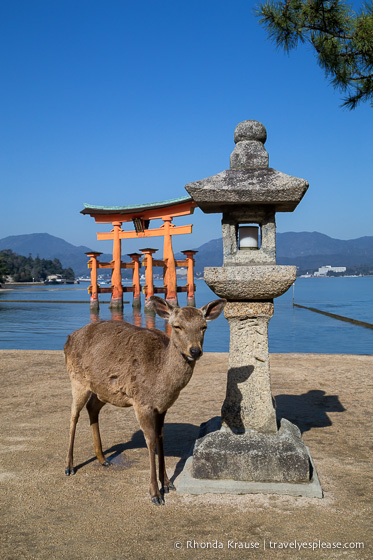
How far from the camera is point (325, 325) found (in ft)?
79.6

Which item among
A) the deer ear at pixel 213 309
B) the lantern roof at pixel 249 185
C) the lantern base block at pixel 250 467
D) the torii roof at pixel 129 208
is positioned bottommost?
the lantern base block at pixel 250 467

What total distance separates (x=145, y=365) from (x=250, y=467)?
3.95 ft

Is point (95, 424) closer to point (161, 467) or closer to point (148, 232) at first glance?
point (161, 467)

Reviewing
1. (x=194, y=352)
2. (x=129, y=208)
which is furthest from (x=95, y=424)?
(x=129, y=208)

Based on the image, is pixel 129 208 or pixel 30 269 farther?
pixel 30 269

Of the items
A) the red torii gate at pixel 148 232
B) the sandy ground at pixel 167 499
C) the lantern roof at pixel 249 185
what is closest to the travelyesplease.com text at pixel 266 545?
the sandy ground at pixel 167 499

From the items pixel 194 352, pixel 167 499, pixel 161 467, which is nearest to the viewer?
pixel 194 352

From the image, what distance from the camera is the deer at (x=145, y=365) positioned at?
11.6 ft

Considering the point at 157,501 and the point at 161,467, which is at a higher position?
the point at 161,467

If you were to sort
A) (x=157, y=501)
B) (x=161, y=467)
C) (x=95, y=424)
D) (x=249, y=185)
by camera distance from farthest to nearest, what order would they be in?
1. (x=95, y=424)
2. (x=249, y=185)
3. (x=161, y=467)
4. (x=157, y=501)

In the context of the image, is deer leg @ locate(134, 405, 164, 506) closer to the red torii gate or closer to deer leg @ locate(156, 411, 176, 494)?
deer leg @ locate(156, 411, 176, 494)

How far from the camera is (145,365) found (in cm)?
389

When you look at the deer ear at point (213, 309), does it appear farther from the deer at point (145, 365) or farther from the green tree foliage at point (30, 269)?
the green tree foliage at point (30, 269)

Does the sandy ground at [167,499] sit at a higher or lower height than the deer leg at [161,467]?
lower
